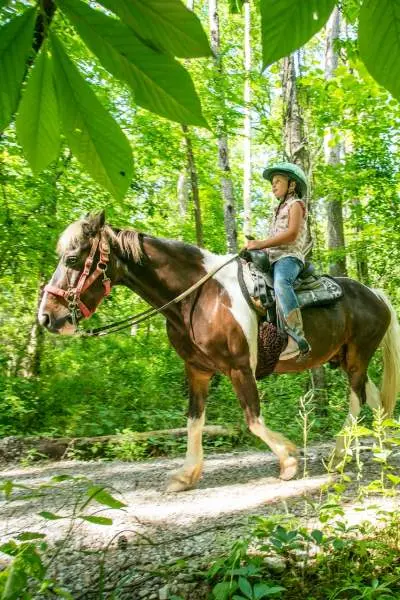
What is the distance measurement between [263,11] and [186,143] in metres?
8.23

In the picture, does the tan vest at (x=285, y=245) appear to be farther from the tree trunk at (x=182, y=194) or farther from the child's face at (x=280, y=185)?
the tree trunk at (x=182, y=194)

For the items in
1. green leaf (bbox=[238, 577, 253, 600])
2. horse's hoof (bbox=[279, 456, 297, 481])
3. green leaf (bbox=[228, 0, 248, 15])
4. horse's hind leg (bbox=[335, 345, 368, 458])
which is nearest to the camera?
green leaf (bbox=[228, 0, 248, 15])

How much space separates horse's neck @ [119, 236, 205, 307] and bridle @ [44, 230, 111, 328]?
23 cm

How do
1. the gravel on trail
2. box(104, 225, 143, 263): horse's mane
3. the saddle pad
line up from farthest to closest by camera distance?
the saddle pad, box(104, 225, 143, 263): horse's mane, the gravel on trail

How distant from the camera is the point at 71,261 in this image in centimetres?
365

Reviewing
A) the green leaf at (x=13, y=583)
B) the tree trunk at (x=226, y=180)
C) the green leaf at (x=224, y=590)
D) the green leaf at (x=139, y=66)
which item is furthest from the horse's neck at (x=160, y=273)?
the tree trunk at (x=226, y=180)

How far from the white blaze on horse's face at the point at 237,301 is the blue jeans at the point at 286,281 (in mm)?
255

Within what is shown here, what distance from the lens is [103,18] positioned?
648 mm

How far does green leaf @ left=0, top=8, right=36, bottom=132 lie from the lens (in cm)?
65

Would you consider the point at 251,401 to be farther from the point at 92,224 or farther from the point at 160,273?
the point at 92,224

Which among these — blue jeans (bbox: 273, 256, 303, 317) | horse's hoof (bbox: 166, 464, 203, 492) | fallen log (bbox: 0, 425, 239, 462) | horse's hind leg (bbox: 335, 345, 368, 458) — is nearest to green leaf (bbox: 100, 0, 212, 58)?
blue jeans (bbox: 273, 256, 303, 317)

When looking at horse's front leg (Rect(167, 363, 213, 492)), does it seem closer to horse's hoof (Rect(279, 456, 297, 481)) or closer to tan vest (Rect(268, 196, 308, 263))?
horse's hoof (Rect(279, 456, 297, 481))

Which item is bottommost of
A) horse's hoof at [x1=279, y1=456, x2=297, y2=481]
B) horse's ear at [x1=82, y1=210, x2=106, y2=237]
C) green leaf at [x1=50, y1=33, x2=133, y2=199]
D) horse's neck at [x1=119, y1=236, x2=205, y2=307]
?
horse's hoof at [x1=279, y1=456, x2=297, y2=481]

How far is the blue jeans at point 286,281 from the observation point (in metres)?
3.85
